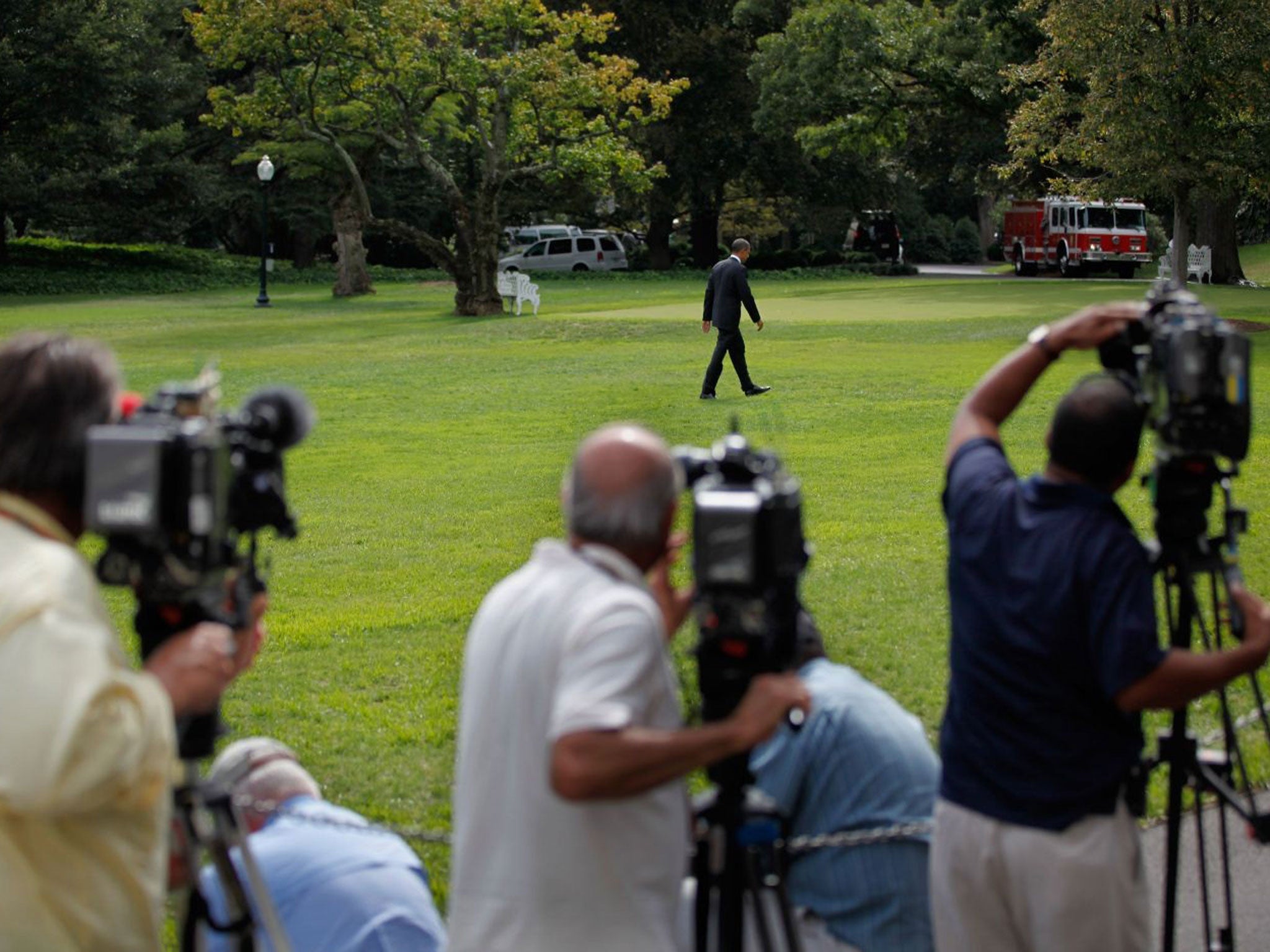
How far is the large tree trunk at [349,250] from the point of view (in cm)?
4828

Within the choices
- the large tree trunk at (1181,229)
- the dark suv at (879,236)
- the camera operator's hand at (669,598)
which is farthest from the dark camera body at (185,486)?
the dark suv at (879,236)

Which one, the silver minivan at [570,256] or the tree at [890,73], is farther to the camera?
the silver minivan at [570,256]

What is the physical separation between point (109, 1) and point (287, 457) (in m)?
42.2

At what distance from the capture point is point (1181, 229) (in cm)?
3042

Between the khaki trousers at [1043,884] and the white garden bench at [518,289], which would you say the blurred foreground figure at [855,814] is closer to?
the khaki trousers at [1043,884]

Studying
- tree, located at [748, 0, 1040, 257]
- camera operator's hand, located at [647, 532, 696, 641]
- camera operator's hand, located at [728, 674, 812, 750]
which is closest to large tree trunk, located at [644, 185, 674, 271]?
tree, located at [748, 0, 1040, 257]

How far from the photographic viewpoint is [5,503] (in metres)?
2.80

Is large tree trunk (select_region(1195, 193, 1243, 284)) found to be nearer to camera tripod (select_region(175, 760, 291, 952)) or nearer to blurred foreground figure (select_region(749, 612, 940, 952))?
blurred foreground figure (select_region(749, 612, 940, 952))

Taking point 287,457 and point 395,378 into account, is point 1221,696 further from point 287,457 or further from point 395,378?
point 395,378

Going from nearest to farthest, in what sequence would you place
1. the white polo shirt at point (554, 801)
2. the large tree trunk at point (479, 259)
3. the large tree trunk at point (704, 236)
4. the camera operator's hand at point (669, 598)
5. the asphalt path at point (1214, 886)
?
the white polo shirt at point (554, 801) < the camera operator's hand at point (669, 598) < the asphalt path at point (1214, 886) < the large tree trunk at point (479, 259) < the large tree trunk at point (704, 236)

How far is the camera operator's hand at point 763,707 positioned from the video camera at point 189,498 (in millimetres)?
983

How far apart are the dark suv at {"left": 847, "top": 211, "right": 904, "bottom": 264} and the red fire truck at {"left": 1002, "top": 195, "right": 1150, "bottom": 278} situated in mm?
8958

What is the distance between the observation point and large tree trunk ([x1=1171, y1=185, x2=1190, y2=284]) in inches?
1141

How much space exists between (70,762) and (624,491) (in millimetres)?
1072
